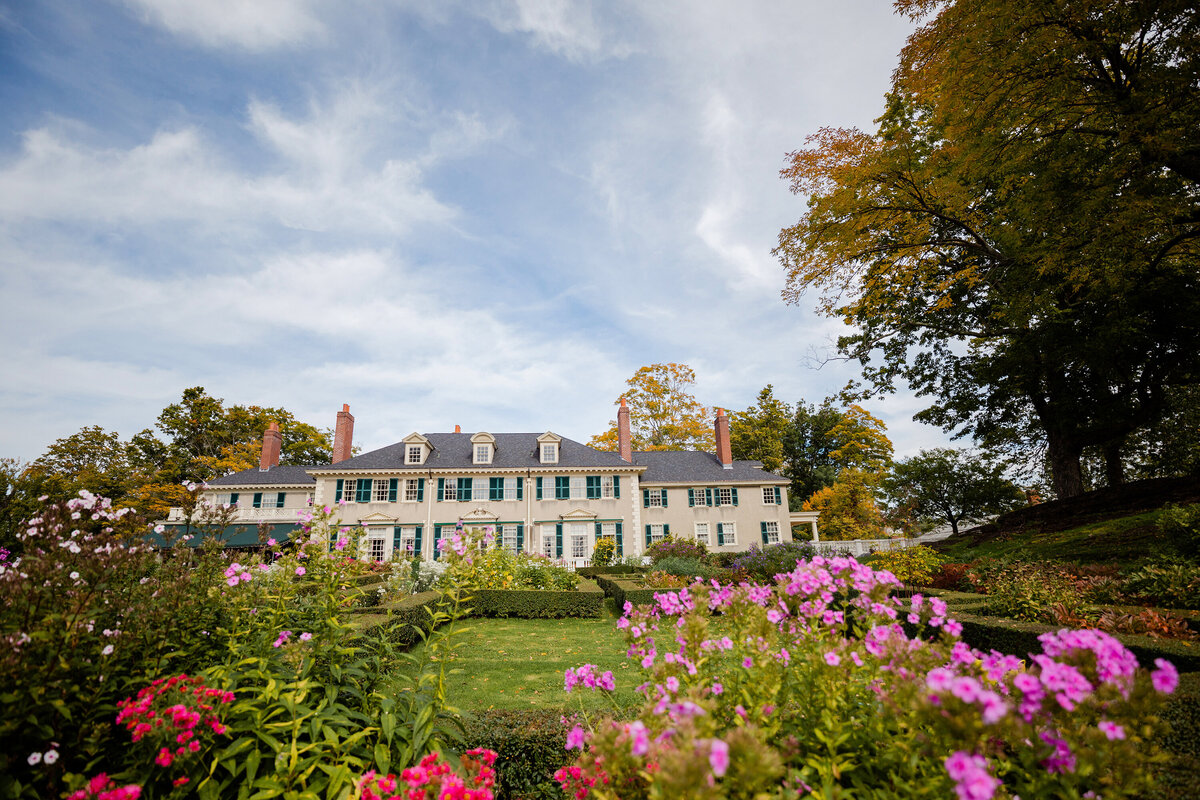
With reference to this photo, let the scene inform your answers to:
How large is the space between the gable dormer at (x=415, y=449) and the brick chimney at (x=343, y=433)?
10.3 feet

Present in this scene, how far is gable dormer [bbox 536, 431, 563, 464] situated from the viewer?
25.7 meters

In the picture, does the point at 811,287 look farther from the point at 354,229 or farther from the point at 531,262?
the point at 354,229

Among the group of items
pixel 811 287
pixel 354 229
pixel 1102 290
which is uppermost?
pixel 354 229

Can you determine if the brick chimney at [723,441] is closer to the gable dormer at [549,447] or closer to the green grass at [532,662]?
the gable dormer at [549,447]

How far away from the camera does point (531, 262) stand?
14.3m

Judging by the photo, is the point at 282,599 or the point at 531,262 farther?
the point at 531,262

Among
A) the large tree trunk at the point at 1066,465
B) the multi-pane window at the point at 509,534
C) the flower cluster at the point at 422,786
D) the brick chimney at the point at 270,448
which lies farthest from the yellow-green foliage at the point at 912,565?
the brick chimney at the point at 270,448

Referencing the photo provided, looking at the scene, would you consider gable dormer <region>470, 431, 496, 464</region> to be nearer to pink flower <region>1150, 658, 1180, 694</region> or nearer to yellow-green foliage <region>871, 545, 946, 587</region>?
yellow-green foliage <region>871, 545, 946, 587</region>

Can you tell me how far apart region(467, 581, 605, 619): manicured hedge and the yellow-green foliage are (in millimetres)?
6559

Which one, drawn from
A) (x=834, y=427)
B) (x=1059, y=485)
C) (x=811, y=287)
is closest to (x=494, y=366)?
(x=811, y=287)

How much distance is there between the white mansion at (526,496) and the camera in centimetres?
2438

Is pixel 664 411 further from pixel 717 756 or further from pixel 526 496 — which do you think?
pixel 717 756

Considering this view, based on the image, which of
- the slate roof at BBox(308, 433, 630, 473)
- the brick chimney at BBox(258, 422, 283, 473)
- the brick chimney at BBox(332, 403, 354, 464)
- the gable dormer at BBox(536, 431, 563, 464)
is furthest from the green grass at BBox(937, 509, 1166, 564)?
the brick chimney at BBox(258, 422, 283, 473)

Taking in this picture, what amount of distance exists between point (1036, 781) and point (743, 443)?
33608 mm
